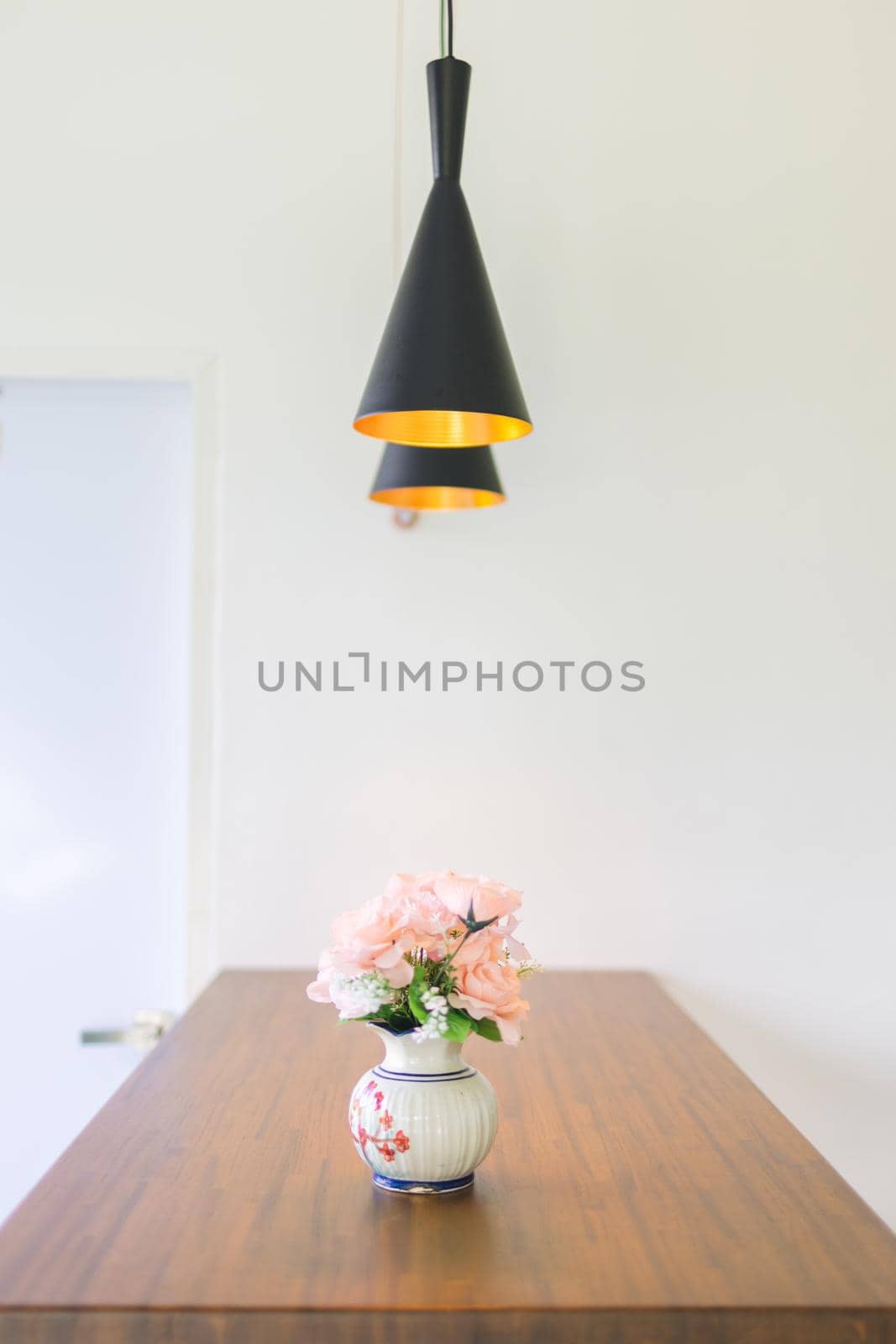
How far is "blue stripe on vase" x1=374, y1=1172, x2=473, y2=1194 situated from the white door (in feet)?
3.65

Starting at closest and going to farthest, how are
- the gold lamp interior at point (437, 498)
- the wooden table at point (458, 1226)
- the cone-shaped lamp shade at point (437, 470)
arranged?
the wooden table at point (458, 1226) < the cone-shaped lamp shade at point (437, 470) < the gold lamp interior at point (437, 498)

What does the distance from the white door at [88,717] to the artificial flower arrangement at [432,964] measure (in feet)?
3.72

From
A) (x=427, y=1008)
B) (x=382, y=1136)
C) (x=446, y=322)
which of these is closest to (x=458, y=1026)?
(x=427, y=1008)

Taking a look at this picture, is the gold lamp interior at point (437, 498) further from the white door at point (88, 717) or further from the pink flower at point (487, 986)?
the pink flower at point (487, 986)

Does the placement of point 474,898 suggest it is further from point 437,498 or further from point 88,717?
point 88,717

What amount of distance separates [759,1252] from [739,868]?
1189mm

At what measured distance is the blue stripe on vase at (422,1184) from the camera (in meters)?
1.17

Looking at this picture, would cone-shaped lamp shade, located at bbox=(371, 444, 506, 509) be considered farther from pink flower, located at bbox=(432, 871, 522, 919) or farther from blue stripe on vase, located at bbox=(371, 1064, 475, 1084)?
blue stripe on vase, located at bbox=(371, 1064, 475, 1084)

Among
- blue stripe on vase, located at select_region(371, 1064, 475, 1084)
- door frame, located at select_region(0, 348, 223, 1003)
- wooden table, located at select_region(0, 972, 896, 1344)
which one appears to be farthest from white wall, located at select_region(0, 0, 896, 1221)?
blue stripe on vase, located at select_region(371, 1064, 475, 1084)

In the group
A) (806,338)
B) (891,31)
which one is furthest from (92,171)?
(891,31)

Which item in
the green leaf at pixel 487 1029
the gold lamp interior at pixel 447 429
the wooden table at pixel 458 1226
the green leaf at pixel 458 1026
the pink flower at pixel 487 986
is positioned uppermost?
the gold lamp interior at pixel 447 429

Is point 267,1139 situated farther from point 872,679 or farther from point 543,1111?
point 872,679

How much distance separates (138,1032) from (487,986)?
49.9 inches

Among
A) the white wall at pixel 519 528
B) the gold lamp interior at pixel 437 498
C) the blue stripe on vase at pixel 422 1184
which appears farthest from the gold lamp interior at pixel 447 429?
the blue stripe on vase at pixel 422 1184
